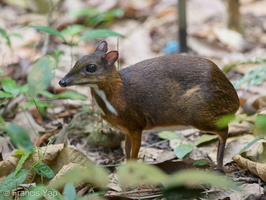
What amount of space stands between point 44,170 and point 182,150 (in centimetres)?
163

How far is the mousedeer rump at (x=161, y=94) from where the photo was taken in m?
4.86

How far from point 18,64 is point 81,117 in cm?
206

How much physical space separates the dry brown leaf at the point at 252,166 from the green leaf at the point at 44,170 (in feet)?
6.13

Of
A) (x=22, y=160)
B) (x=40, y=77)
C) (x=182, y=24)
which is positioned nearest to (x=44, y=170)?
(x=22, y=160)

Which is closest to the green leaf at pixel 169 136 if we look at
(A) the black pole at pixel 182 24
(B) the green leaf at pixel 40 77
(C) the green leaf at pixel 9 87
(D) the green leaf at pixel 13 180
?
(C) the green leaf at pixel 9 87

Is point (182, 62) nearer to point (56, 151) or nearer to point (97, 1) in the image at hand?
point (56, 151)

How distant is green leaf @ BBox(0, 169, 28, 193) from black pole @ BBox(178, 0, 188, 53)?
4.62 m

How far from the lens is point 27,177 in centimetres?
464

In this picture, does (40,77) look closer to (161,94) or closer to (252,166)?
(161,94)

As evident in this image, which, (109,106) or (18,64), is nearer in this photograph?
(109,106)

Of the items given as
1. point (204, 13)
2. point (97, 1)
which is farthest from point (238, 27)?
point (97, 1)

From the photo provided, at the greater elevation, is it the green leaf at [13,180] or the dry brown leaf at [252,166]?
the green leaf at [13,180]

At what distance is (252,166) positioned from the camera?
4652 millimetres

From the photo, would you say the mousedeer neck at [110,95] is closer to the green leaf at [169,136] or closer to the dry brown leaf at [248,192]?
the green leaf at [169,136]
